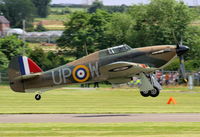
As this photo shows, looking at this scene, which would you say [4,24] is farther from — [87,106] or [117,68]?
[117,68]

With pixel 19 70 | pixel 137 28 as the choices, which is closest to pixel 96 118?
pixel 19 70

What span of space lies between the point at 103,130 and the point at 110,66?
9.87 metres

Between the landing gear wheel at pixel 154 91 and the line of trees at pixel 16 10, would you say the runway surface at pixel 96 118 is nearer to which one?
the landing gear wheel at pixel 154 91

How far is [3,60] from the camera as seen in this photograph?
75188 mm

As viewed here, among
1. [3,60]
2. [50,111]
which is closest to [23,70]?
[50,111]

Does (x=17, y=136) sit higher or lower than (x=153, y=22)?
higher

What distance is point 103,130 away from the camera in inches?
905

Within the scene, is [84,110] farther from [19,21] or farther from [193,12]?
[19,21]

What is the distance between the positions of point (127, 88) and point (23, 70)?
2692 cm

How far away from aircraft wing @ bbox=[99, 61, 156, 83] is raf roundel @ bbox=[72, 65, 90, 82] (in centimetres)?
80

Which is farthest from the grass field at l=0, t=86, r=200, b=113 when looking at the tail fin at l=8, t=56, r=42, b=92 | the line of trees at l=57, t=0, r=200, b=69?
the line of trees at l=57, t=0, r=200, b=69

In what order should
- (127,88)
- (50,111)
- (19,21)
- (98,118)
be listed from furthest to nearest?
1. (19,21)
2. (127,88)
3. (50,111)
4. (98,118)

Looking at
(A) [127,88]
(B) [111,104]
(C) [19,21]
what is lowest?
(C) [19,21]

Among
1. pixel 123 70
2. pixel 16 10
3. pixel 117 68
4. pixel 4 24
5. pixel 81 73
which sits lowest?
pixel 4 24
